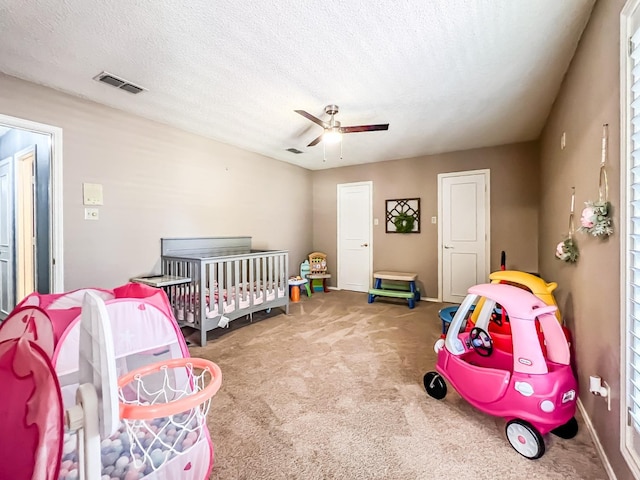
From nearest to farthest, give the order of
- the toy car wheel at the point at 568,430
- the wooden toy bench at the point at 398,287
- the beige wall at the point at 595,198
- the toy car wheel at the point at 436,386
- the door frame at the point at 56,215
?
the beige wall at the point at 595,198 → the toy car wheel at the point at 568,430 → the toy car wheel at the point at 436,386 → the door frame at the point at 56,215 → the wooden toy bench at the point at 398,287

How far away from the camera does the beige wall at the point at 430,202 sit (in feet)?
13.5

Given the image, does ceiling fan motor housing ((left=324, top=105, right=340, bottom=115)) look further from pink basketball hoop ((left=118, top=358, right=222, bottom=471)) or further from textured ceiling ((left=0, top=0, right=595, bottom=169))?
pink basketball hoop ((left=118, top=358, right=222, bottom=471))

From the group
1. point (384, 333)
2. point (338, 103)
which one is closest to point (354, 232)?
point (384, 333)

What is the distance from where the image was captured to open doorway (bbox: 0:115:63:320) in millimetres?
2533

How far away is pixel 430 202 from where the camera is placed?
4.71 metres

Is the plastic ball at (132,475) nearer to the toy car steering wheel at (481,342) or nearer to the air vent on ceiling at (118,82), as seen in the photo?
the toy car steering wheel at (481,342)

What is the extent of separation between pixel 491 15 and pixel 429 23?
0.33 meters

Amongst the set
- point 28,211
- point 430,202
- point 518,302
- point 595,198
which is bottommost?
point 518,302

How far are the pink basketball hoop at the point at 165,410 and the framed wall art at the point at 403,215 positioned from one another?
13.2ft

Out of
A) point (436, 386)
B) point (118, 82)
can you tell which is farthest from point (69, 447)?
point (118, 82)

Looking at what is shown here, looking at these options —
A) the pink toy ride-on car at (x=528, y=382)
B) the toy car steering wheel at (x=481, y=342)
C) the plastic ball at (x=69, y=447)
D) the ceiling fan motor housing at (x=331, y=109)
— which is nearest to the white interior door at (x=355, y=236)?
the ceiling fan motor housing at (x=331, y=109)

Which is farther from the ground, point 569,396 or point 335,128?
point 335,128

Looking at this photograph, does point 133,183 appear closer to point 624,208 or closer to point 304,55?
point 304,55

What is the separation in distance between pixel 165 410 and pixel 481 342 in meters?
1.72
